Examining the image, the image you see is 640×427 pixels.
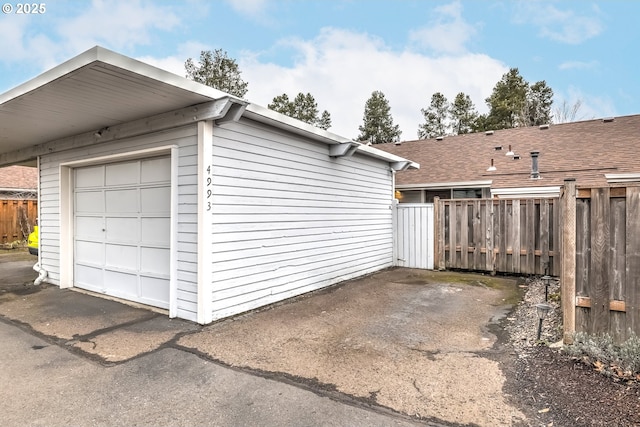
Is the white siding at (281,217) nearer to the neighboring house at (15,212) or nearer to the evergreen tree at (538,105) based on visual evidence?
the neighboring house at (15,212)

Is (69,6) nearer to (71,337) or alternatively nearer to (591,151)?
(71,337)

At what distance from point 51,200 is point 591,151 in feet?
46.3

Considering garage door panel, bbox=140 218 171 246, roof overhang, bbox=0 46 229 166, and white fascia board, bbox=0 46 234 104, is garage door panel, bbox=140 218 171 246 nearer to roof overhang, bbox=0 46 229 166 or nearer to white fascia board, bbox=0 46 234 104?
roof overhang, bbox=0 46 229 166

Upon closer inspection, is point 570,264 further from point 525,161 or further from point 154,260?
point 525,161

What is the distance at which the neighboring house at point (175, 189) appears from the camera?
13.5 ft

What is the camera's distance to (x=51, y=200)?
6.78 metres

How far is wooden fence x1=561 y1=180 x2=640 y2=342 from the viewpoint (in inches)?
117

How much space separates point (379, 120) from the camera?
27.0m

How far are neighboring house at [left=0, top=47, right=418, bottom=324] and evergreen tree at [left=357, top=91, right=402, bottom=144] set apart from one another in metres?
20.6

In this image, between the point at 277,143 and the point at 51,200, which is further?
the point at 51,200

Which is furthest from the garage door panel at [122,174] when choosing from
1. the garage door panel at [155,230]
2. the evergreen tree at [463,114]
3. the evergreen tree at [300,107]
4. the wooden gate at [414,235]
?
the evergreen tree at [463,114]

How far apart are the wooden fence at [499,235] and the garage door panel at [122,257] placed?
6.55 m

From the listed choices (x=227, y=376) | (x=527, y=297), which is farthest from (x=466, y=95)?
(x=227, y=376)

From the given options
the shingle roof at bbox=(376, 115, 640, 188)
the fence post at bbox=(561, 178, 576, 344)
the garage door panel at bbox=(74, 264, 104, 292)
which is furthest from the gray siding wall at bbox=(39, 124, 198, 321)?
the shingle roof at bbox=(376, 115, 640, 188)
